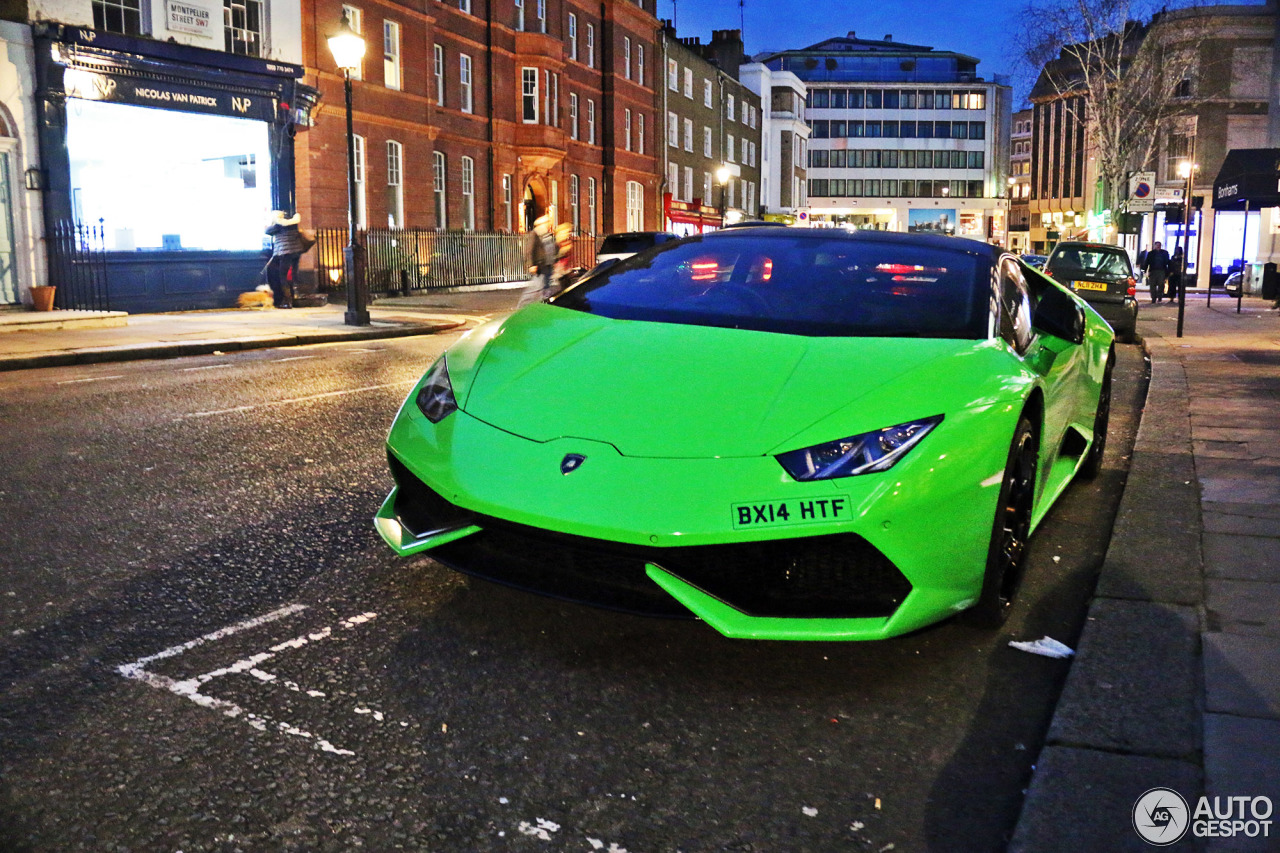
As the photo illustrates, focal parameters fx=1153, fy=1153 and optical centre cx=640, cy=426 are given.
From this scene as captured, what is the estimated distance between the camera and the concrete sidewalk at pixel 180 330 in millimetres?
13352

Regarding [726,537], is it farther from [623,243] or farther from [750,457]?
[623,243]

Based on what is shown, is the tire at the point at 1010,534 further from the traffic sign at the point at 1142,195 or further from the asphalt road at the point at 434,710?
the traffic sign at the point at 1142,195

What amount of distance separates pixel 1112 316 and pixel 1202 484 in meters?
13.5

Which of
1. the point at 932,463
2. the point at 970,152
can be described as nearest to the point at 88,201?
the point at 932,463

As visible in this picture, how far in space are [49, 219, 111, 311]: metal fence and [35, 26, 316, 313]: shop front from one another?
40 millimetres

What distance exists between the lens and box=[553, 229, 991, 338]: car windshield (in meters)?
4.30

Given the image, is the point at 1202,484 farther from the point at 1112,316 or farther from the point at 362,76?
the point at 362,76

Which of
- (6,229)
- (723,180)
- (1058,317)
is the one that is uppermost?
(723,180)

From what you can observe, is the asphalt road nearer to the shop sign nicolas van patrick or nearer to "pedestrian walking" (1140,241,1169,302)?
the shop sign nicolas van patrick

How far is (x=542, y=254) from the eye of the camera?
44.2ft

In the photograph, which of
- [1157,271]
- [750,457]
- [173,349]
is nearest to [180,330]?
[173,349]

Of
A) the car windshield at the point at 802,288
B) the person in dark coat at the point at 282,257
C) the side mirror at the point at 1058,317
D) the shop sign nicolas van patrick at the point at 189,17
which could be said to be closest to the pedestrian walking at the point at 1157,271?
the person in dark coat at the point at 282,257

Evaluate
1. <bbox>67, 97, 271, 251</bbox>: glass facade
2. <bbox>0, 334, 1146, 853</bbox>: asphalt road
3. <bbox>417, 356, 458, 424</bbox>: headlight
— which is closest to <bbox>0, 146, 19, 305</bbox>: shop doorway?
<bbox>67, 97, 271, 251</bbox>: glass facade

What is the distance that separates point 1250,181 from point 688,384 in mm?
29324
